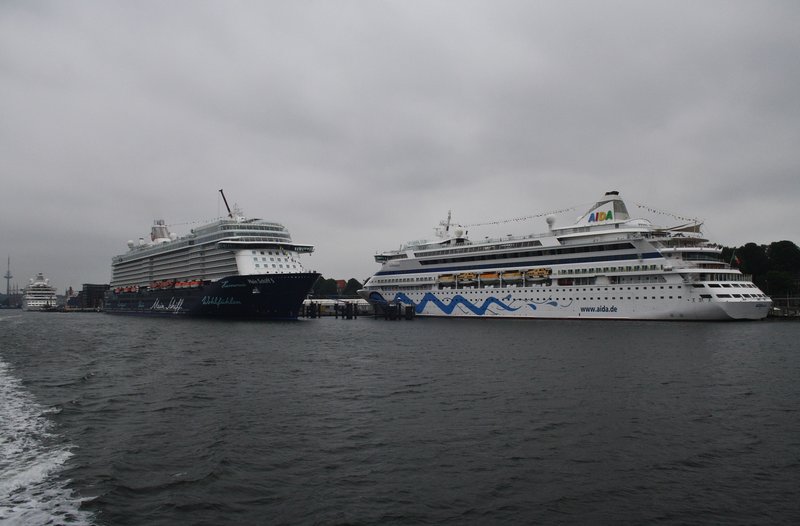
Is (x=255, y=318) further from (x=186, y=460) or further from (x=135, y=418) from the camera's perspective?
(x=186, y=460)

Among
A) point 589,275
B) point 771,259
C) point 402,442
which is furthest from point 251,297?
point 771,259

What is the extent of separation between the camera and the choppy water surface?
Answer: 30.7 ft

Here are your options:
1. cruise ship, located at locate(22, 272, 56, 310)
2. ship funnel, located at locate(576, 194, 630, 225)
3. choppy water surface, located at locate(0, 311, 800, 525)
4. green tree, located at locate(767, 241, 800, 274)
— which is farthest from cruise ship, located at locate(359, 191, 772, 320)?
cruise ship, located at locate(22, 272, 56, 310)

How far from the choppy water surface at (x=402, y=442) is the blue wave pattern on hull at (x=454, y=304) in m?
42.0

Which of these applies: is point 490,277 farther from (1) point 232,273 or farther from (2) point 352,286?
(2) point 352,286

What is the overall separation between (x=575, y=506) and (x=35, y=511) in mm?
9014

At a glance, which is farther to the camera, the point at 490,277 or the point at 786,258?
the point at 786,258

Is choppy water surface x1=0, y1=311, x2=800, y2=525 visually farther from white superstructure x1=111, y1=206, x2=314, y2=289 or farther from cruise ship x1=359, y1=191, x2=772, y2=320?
white superstructure x1=111, y1=206, x2=314, y2=289

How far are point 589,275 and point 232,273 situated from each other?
41475 millimetres

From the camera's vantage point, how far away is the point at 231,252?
218 ft

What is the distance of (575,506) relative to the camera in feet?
31.2

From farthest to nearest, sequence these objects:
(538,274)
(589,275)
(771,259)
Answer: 1. (771,259)
2. (538,274)
3. (589,275)

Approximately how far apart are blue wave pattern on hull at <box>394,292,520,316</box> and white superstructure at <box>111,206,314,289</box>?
55.3 ft

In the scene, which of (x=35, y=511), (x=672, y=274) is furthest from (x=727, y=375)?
(x=672, y=274)
